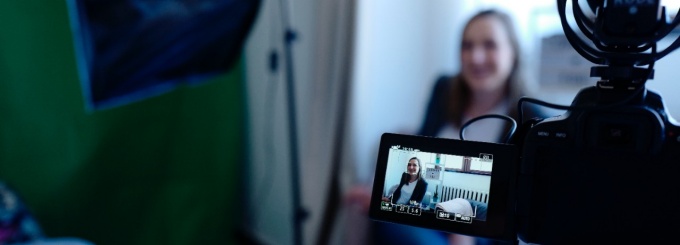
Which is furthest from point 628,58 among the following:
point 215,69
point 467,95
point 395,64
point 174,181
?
point 174,181

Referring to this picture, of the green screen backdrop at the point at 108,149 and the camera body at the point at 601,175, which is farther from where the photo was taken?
the green screen backdrop at the point at 108,149

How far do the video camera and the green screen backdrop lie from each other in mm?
1737

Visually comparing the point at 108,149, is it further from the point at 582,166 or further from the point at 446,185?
the point at 582,166

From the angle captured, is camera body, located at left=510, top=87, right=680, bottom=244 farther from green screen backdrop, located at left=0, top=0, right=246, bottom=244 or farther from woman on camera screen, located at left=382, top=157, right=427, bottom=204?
green screen backdrop, located at left=0, top=0, right=246, bottom=244

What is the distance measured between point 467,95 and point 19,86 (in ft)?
5.11

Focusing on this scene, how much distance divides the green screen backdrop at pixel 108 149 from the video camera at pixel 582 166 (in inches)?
68.4

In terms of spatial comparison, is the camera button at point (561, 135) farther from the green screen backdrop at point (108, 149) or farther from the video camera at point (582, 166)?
the green screen backdrop at point (108, 149)

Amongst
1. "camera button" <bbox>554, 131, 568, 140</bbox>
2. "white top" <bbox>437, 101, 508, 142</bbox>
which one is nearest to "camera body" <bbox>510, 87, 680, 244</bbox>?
"camera button" <bbox>554, 131, 568, 140</bbox>

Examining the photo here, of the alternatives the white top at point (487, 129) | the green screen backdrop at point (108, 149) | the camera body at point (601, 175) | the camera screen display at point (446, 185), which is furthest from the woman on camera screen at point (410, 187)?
the green screen backdrop at point (108, 149)

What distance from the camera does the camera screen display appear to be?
0.82m

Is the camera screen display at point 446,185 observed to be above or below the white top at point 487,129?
above

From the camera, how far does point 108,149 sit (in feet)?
7.86

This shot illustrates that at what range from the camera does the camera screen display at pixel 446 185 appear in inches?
32.3

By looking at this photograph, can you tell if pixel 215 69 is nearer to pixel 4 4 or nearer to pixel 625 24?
pixel 4 4
